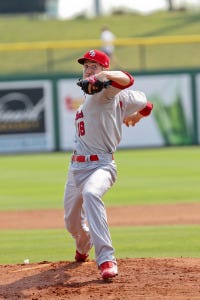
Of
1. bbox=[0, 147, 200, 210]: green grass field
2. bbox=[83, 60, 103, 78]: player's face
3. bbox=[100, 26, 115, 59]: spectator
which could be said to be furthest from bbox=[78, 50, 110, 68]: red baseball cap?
bbox=[100, 26, 115, 59]: spectator

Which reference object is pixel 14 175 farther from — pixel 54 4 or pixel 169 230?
pixel 54 4

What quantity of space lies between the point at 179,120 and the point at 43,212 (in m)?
11.0

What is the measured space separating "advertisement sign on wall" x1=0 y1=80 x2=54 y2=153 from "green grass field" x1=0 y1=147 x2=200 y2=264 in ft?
2.08

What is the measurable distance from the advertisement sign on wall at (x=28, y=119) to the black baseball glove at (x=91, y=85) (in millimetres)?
15835

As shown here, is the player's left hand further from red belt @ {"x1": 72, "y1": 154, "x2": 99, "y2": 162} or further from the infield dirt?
the infield dirt

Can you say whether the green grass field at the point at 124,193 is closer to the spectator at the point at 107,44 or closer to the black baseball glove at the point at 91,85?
the black baseball glove at the point at 91,85

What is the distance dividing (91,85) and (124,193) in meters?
7.58

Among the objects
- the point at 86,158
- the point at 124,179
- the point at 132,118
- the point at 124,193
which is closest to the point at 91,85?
the point at 86,158

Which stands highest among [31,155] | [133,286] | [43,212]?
[133,286]

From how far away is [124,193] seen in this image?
14258mm

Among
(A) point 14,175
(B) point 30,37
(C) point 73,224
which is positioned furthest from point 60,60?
(C) point 73,224

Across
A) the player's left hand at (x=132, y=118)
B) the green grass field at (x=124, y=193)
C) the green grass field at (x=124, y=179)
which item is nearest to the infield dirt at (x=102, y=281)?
the green grass field at (x=124, y=193)

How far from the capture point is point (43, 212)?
40.4 feet

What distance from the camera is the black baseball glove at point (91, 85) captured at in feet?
22.2
